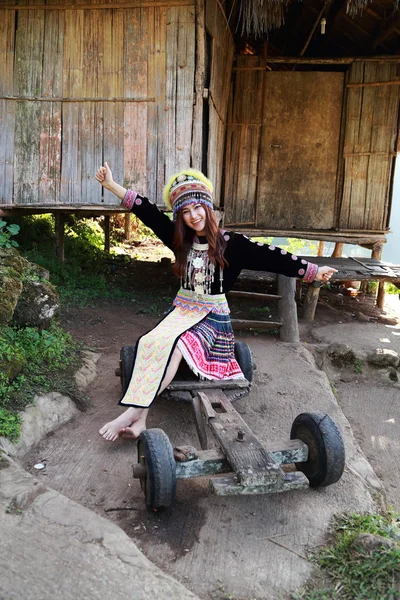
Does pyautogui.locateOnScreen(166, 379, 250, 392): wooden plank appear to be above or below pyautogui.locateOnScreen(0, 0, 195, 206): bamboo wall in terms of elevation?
below

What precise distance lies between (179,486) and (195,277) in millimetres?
1509

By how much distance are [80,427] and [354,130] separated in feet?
22.6

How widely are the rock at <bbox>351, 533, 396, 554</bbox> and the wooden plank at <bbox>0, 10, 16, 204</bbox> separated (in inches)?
208

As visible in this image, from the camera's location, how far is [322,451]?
2781mm

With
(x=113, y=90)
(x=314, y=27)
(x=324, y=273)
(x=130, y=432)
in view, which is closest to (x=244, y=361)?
(x=324, y=273)

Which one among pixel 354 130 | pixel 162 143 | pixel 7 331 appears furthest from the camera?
pixel 354 130

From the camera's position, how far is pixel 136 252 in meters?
11.4

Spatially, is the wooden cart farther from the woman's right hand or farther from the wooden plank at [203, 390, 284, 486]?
the woman's right hand

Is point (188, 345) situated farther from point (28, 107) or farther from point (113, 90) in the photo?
point (28, 107)

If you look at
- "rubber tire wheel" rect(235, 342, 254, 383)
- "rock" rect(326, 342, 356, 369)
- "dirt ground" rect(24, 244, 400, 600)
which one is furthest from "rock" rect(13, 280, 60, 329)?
"rock" rect(326, 342, 356, 369)

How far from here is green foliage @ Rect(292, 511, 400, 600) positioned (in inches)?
85.8

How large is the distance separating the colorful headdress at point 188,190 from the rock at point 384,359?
3.40 m

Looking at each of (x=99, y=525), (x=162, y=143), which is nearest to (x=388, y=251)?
(x=162, y=143)

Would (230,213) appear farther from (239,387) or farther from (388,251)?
(388,251)
